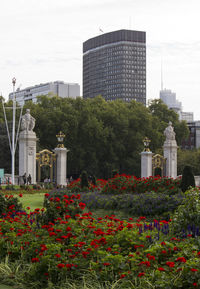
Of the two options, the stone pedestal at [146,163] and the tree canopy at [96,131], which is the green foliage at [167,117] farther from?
the stone pedestal at [146,163]

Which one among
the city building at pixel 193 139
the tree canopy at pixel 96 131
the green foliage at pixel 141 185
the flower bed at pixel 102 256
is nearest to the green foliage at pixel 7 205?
the flower bed at pixel 102 256

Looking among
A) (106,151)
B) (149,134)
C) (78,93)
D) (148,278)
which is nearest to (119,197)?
(148,278)

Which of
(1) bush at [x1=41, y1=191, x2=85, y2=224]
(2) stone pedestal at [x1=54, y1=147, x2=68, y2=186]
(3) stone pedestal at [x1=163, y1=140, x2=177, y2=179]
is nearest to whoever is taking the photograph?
(1) bush at [x1=41, y1=191, x2=85, y2=224]

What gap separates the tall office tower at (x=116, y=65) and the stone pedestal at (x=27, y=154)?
12816 centimetres

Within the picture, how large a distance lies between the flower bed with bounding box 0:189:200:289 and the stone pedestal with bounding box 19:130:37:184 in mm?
25466

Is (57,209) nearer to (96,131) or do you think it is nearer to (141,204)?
(141,204)

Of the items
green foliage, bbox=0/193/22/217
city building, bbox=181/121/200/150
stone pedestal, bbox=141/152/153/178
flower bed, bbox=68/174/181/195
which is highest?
city building, bbox=181/121/200/150

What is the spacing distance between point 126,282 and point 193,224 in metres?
3.16

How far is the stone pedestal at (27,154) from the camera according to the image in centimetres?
3525

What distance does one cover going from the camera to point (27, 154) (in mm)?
35281

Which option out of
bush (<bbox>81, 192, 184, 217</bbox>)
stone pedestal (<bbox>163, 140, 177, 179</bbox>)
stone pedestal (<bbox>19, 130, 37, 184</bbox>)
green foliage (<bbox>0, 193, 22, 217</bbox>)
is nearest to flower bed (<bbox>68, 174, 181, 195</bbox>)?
bush (<bbox>81, 192, 184, 217</bbox>)

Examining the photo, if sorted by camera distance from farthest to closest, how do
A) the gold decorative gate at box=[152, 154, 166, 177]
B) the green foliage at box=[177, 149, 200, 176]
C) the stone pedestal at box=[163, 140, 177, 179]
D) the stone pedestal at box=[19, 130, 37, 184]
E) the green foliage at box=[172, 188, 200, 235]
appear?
the green foliage at box=[177, 149, 200, 176] → the stone pedestal at box=[163, 140, 177, 179] → the gold decorative gate at box=[152, 154, 166, 177] → the stone pedestal at box=[19, 130, 37, 184] → the green foliage at box=[172, 188, 200, 235]

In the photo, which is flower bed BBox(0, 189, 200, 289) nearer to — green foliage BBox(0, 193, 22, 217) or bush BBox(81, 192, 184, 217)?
green foliage BBox(0, 193, 22, 217)

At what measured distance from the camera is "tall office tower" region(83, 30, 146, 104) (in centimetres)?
16150
